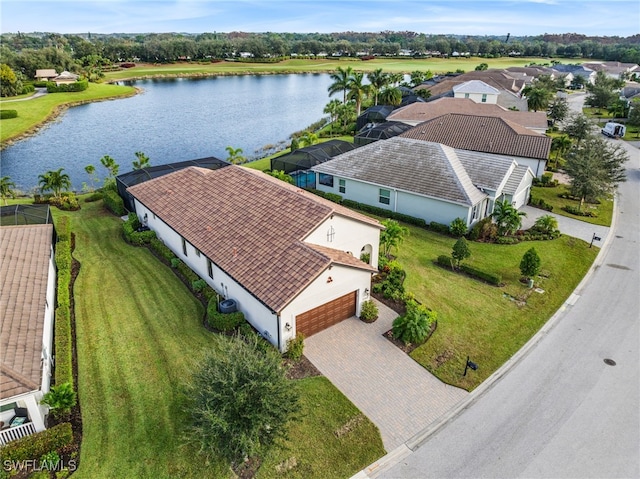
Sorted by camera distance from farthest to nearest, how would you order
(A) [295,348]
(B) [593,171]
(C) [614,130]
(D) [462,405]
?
(C) [614,130] → (B) [593,171] → (A) [295,348] → (D) [462,405]

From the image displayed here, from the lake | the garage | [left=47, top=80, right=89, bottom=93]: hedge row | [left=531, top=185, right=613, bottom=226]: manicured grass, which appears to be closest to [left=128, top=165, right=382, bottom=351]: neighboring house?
the garage

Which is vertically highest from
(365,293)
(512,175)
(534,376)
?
(512,175)

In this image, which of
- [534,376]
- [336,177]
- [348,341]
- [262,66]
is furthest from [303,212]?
[262,66]

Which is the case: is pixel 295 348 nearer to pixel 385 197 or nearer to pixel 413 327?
pixel 413 327

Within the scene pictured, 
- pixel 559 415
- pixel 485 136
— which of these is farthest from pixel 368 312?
pixel 485 136

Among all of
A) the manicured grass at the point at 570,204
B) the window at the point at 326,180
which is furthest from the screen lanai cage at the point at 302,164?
the manicured grass at the point at 570,204

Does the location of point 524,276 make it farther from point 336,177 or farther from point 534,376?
point 336,177

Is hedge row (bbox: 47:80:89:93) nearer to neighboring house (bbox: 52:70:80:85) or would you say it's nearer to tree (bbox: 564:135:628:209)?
neighboring house (bbox: 52:70:80:85)
